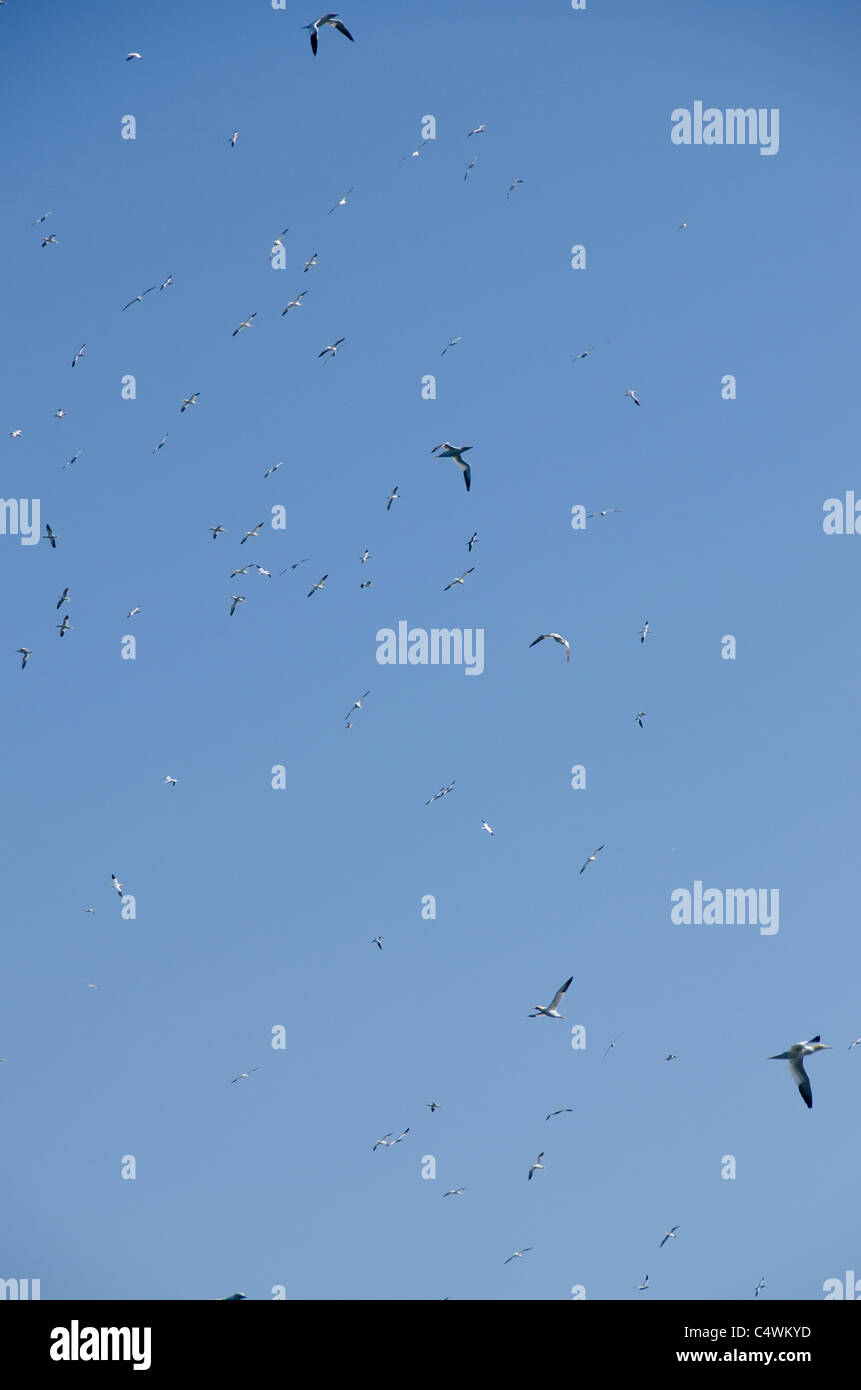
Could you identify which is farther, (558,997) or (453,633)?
(453,633)

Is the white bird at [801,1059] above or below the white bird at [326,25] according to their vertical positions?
below

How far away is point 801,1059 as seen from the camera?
48.7 meters

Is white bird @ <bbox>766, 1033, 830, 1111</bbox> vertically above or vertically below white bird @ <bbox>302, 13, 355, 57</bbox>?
below

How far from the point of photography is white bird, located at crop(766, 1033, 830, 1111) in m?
48.1

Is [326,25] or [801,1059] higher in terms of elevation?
[326,25]

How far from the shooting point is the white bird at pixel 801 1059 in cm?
4806
